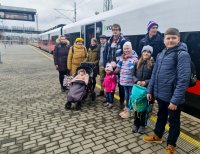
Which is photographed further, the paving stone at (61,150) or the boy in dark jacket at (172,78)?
the paving stone at (61,150)

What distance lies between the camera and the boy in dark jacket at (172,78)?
8.64 feet

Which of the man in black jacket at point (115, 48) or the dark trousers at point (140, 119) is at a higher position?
the man in black jacket at point (115, 48)

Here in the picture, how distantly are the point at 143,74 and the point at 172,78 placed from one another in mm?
940

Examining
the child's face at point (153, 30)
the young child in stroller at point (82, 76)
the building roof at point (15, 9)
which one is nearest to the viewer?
the child's face at point (153, 30)

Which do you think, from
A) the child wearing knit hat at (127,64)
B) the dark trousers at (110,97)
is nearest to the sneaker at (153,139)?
the child wearing knit hat at (127,64)

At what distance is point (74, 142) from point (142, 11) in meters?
4.00

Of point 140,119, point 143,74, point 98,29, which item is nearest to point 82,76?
point 143,74

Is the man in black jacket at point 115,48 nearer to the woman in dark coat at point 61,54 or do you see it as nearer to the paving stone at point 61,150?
the woman in dark coat at point 61,54

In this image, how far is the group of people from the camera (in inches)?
107

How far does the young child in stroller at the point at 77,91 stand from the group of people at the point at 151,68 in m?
0.56

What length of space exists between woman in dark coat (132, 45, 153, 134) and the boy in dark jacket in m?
0.54

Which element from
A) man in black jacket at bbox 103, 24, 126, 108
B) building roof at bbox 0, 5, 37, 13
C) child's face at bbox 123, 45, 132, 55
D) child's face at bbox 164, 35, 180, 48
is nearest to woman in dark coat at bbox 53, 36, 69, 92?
man in black jacket at bbox 103, 24, 126, 108

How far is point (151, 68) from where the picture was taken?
11.9 feet

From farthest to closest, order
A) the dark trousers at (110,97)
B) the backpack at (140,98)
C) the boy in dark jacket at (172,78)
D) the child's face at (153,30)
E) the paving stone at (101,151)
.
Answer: the dark trousers at (110,97), the child's face at (153,30), the backpack at (140,98), the paving stone at (101,151), the boy in dark jacket at (172,78)
